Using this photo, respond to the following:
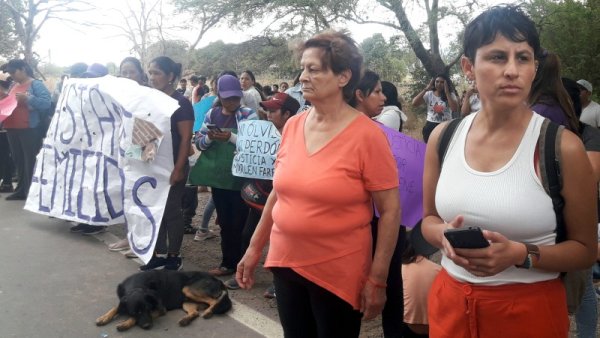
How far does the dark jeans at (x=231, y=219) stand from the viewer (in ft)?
16.1

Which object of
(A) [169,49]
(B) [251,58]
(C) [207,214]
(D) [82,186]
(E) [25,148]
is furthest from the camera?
(A) [169,49]

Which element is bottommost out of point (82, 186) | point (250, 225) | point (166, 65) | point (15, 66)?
point (250, 225)

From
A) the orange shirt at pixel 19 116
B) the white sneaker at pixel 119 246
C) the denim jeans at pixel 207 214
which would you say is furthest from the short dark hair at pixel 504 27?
the orange shirt at pixel 19 116

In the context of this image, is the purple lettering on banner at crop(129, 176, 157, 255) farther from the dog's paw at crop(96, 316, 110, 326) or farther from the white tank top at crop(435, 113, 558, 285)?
the white tank top at crop(435, 113, 558, 285)

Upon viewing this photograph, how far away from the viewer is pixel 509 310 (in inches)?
65.4

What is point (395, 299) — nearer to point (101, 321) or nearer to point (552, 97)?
point (552, 97)

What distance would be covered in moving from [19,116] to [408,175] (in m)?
6.37

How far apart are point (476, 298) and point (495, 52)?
30.8 inches

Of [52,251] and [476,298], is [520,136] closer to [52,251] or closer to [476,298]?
[476,298]

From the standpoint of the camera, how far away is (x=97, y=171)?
564 cm

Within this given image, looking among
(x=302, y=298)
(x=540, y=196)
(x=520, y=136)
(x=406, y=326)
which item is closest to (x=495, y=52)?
(x=520, y=136)

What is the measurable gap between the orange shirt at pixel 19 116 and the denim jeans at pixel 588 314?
7.28m

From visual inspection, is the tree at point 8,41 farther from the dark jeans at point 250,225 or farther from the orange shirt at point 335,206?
the orange shirt at point 335,206

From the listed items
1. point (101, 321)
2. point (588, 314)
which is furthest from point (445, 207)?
point (101, 321)
